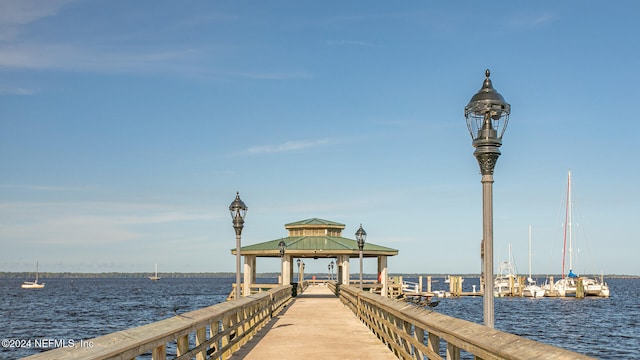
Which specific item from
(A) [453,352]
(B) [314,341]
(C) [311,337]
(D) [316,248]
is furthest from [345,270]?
(A) [453,352]

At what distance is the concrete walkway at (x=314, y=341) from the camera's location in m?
12.4

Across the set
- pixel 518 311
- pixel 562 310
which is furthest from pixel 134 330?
pixel 562 310

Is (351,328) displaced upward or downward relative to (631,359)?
upward

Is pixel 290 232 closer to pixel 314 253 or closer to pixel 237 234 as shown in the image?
pixel 314 253

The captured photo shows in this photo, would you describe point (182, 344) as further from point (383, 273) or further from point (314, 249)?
point (383, 273)

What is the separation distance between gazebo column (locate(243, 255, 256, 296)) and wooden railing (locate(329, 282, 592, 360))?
2778cm

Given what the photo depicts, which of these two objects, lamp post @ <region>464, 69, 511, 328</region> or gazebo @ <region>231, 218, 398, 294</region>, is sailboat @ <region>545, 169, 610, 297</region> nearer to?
gazebo @ <region>231, 218, 398, 294</region>

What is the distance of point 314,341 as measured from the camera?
14492mm

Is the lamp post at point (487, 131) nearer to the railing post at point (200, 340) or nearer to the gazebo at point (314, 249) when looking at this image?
the railing post at point (200, 340)

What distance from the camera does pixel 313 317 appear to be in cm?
2172

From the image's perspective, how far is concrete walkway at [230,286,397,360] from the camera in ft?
40.7

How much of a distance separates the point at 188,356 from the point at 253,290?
123 ft

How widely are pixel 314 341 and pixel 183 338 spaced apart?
6182mm

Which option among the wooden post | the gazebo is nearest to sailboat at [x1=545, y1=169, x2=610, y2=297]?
the wooden post
